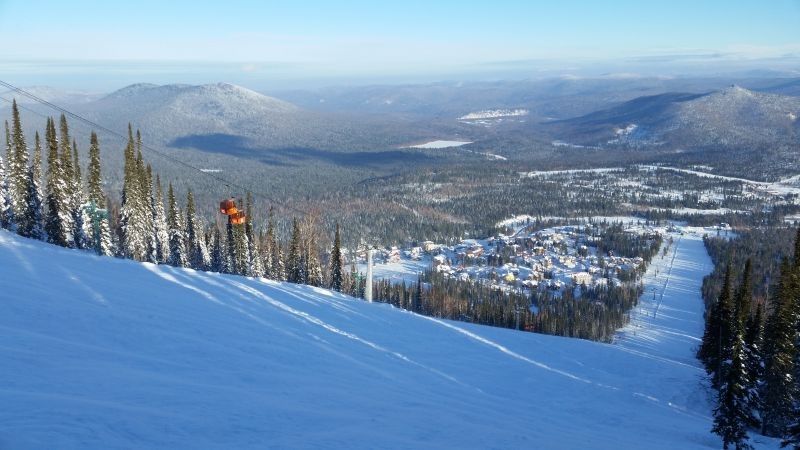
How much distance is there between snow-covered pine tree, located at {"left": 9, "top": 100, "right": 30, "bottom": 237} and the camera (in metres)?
35.0

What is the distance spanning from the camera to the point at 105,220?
37.9 m

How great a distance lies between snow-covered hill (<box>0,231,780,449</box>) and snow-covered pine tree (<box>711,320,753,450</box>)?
71 centimetres

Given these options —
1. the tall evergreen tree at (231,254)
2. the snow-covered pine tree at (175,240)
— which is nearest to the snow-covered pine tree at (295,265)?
the tall evergreen tree at (231,254)

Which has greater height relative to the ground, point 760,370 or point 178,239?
point 178,239

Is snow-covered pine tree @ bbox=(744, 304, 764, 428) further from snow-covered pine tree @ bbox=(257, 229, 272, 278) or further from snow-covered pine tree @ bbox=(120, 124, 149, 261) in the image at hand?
snow-covered pine tree @ bbox=(120, 124, 149, 261)

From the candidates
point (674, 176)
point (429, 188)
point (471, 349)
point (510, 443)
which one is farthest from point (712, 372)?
point (674, 176)

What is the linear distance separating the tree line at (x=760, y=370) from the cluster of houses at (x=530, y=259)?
5278 centimetres

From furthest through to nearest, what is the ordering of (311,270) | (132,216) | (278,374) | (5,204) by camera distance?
(311,270), (132,216), (5,204), (278,374)

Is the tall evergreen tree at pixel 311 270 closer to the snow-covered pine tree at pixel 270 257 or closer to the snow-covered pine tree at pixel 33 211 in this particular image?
the snow-covered pine tree at pixel 270 257

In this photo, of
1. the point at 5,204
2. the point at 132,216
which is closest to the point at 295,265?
the point at 132,216

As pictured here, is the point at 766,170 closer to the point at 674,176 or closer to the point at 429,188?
the point at 674,176

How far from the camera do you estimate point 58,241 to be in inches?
1383

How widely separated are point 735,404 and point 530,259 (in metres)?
72.2

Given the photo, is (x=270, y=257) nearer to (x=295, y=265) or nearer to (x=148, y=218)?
(x=295, y=265)
